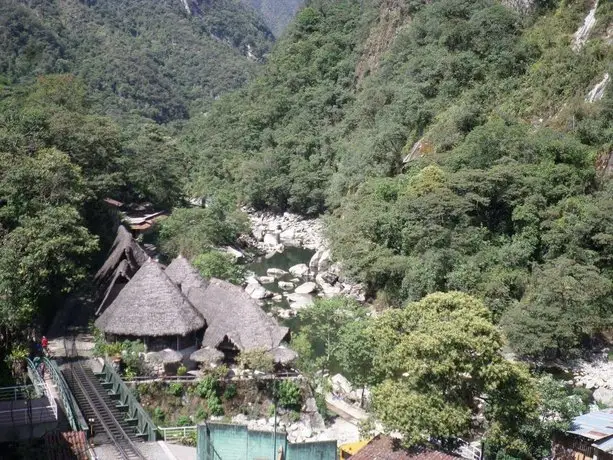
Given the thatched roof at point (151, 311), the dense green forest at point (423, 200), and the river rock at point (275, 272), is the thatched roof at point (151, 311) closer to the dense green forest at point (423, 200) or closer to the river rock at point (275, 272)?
the dense green forest at point (423, 200)

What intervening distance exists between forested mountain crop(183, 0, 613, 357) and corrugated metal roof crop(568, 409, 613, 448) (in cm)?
769

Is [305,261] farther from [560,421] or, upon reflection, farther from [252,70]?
[252,70]

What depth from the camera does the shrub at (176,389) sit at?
2152cm

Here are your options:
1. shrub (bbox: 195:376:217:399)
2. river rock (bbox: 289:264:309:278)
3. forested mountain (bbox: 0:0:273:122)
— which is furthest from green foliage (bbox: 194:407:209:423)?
forested mountain (bbox: 0:0:273:122)

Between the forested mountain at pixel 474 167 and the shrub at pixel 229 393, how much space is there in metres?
13.3

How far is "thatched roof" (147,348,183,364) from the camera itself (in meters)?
22.5

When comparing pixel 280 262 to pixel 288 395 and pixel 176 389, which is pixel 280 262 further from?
pixel 176 389

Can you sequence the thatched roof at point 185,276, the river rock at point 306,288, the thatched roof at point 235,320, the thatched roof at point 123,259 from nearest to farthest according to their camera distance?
the thatched roof at point 235,320
the thatched roof at point 185,276
the thatched roof at point 123,259
the river rock at point 306,288

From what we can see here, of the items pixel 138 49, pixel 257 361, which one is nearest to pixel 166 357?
pixel 257 361

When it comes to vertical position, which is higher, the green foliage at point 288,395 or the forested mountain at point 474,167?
the forested mountain at point 474,167

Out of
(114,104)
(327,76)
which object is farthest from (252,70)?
(327,76)

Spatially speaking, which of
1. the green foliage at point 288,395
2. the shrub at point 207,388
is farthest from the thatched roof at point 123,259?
the green foliage at point 288,395

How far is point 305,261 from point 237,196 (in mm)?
23790

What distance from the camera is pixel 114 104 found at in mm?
107062
